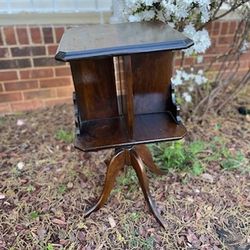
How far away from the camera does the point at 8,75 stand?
230 centimetres

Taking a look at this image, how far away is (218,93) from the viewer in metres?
2.36

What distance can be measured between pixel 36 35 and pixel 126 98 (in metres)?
1.27

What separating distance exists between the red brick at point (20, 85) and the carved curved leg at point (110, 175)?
1212mm

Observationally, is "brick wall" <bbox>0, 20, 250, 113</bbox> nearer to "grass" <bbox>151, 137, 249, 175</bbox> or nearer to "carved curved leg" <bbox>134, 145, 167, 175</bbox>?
"grass" <bbox>151, 137, 249, 175</bbox>

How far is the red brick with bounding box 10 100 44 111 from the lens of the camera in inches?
96.0

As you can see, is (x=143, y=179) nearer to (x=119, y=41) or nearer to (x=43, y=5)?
(x=119, y=41)

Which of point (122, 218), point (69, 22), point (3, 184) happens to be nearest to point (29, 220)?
point (3, 184)

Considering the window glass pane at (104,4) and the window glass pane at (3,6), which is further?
the window glass pane at (104,4)

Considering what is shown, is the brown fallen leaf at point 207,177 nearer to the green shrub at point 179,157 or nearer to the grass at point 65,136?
the green shrub at point 179,157

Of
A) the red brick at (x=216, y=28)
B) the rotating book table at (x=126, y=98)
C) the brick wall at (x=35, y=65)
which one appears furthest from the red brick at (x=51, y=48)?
the red brick at (x=216, y=28)

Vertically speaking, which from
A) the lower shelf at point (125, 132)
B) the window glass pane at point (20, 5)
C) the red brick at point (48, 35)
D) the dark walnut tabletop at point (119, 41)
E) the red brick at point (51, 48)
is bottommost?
the lower shelf at point (125, 132)

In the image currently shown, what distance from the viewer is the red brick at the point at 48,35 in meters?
2.22

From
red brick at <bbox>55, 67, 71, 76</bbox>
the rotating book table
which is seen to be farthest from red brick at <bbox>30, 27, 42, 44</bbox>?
the rotating book table

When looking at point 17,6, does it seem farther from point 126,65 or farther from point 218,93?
point 218,93
